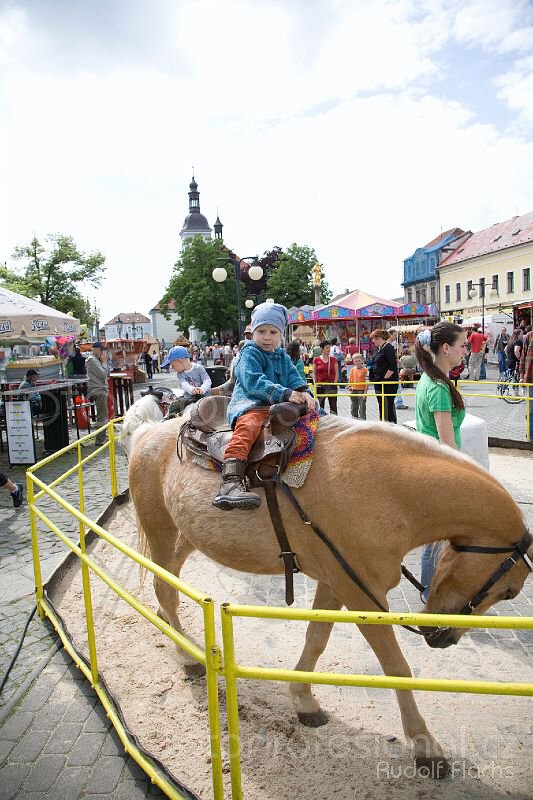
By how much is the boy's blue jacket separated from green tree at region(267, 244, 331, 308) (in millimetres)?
55141

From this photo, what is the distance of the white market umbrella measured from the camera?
9867mm

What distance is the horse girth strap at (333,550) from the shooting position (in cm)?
263

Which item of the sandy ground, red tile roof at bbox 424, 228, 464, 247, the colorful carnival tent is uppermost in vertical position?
red tile roof at bbox 424, 228, 464, 247

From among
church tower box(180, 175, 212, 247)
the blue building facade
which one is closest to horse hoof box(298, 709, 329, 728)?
the blue building facade

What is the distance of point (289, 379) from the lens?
10.9 feet

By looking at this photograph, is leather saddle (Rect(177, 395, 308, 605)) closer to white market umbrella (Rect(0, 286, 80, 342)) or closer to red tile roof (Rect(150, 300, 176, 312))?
white market umbrella (Rect(0, 286, 80, 342))

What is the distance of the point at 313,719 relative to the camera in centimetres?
302

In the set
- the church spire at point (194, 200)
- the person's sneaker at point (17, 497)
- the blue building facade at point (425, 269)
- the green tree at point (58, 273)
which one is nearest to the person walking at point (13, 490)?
the person's sneaker at point (17, 497)

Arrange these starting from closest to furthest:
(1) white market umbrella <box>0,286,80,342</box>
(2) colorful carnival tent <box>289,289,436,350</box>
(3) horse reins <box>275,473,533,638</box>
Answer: (3) horse reins <box>275,473,533,638</box> < (1) white market umbrella <box>0,286,80,342</box> < (2) colorful carnival tent <box>289,289,436,350</box>

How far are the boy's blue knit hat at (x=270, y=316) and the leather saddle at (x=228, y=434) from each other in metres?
0.51

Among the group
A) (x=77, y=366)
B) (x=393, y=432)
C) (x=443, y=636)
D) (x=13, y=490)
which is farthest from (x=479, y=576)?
(x=77, y=366)

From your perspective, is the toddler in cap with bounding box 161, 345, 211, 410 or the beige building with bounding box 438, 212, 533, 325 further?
the beige building with bounding box 438, 212, 533, 325

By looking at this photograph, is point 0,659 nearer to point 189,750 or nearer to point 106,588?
point 106,588

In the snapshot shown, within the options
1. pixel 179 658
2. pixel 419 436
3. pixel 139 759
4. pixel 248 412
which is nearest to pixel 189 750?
pixel 139 759
